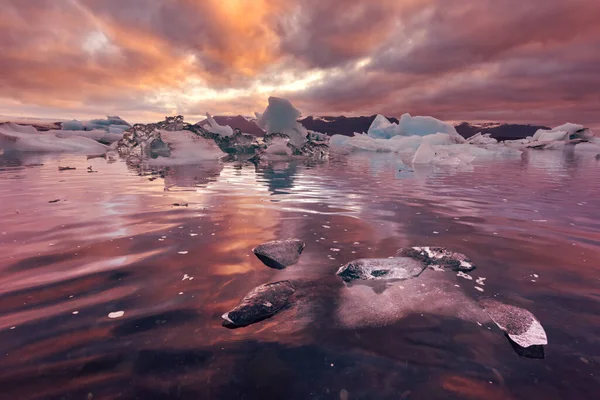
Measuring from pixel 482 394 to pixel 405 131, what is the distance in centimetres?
4111

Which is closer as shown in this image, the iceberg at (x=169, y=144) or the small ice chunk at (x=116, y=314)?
the small ice chunk at (x=116, y=314)

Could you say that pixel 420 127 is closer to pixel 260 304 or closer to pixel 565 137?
pixel 565 137

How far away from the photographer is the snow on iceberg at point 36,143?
22.0 meters

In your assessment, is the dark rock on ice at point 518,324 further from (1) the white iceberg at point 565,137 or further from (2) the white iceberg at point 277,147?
(1) the white iceberg at point 565,137

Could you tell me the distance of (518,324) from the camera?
198 centimetres

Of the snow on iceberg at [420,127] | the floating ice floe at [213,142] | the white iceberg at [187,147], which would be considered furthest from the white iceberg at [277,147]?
the snow on iceberg at [420,127]

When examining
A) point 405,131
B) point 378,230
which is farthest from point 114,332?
point 405,131

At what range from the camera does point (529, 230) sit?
13.9 ft

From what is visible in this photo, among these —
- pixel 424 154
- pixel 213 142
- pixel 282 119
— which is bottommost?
pixel 424 154

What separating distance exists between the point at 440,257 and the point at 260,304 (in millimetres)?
1907

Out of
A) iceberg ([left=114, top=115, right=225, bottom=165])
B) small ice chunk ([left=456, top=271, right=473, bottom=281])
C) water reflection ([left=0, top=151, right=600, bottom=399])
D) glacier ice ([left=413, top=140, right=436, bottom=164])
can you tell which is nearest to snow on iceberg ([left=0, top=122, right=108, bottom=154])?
iceberg ([left=114, top=115, right=225, bottom=165])

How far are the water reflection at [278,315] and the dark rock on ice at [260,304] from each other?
0.07 m

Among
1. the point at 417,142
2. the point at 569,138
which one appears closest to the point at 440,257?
the point at 417,142

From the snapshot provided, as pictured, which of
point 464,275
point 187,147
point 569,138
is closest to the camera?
point 464,275
